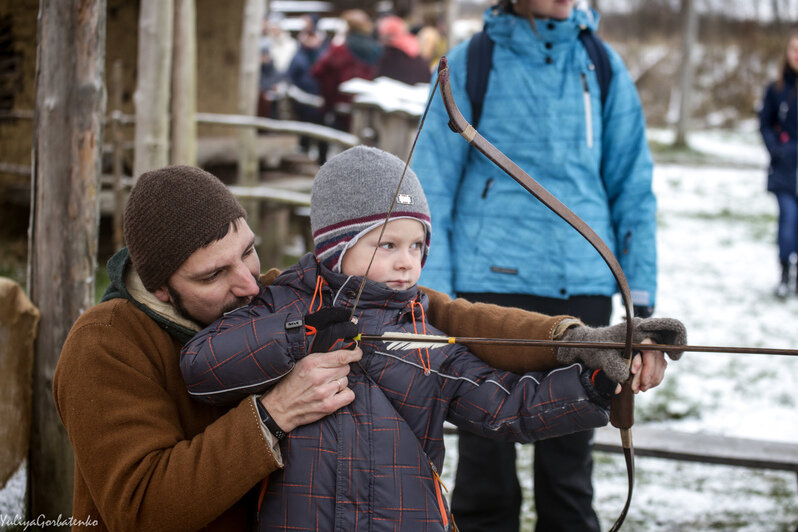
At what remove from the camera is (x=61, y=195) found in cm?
255

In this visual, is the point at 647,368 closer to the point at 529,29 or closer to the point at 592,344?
the point at 592,344

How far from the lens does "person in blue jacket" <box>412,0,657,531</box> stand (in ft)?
8.05

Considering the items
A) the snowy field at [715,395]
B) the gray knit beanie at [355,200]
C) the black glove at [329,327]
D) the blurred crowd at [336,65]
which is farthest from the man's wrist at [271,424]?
the blurred crowd at [336,65]

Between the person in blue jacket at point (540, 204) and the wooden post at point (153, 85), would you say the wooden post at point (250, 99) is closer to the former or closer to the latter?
the wooden post at point (153, 85)

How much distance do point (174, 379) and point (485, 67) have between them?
55.0 inches

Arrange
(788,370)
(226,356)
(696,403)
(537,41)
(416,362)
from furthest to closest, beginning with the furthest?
(788,370)
(696,403)
(537,41)
(416,362)
(226,356)

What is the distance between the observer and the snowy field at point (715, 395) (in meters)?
3.45

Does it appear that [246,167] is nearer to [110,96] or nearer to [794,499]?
[110,96]

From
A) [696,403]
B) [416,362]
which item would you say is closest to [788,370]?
[696,403]

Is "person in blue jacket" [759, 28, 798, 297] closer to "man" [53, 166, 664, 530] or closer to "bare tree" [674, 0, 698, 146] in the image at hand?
"man" [53, 166, 664, 530]

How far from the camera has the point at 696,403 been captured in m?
4.72

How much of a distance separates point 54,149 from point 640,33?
91.8 ft

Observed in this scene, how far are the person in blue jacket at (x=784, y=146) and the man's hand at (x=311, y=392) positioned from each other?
6231 mm

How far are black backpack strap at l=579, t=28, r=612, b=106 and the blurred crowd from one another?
6.05m
